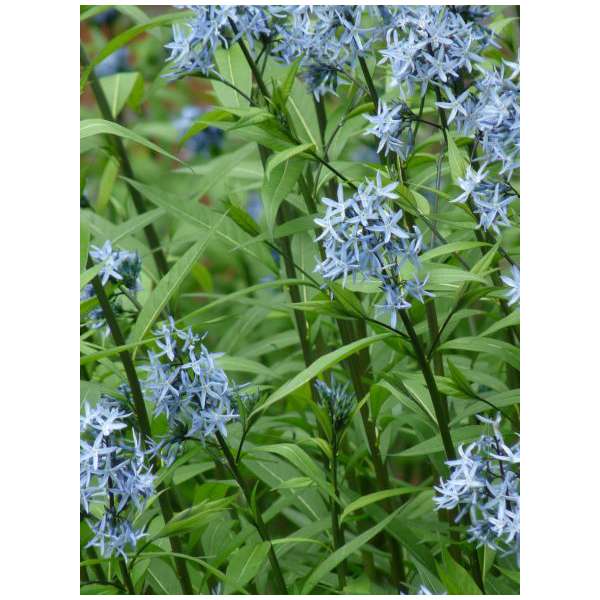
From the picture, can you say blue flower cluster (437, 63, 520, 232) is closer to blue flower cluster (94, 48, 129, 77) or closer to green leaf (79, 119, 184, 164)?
green leaf (79, 119, 184, 164)

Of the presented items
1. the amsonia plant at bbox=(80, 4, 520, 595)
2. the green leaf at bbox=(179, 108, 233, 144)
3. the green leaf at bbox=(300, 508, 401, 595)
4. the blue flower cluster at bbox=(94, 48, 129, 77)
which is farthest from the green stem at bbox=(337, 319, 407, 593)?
the blue flower cluster at bbox=(94, 48, 129, 77)

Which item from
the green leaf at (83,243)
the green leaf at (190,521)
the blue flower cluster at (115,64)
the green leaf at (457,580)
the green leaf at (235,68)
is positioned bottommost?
the green leaf at (457,580)

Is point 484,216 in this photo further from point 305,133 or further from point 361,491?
point 361,491

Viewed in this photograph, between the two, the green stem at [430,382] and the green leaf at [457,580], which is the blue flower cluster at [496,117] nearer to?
the green stem at [430,382]

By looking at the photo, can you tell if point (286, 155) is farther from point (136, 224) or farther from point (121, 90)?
point (121, 90)

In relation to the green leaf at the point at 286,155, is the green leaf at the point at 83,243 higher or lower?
lower

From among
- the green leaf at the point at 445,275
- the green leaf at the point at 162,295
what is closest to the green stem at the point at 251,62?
the green leaf at the point at 162,295
